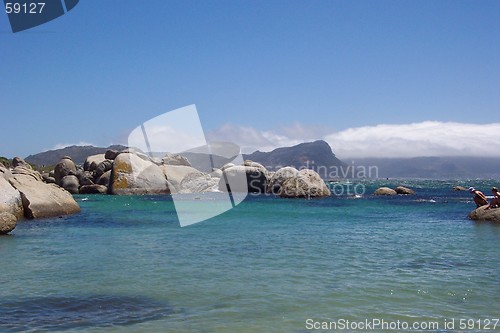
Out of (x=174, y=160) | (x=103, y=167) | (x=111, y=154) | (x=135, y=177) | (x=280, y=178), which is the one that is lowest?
(x=280, y=178)

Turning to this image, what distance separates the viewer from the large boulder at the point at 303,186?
45.9 meters

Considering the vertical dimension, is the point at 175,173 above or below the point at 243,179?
above

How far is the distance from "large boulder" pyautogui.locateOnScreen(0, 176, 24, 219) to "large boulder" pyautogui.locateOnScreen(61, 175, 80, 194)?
35060 mm

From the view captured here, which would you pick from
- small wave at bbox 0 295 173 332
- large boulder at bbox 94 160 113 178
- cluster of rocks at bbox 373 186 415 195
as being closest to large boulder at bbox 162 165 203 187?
large boulder at bbox 94 160 113 178

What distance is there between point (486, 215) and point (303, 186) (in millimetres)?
23479

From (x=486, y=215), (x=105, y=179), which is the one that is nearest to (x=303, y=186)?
(x=105, y=179)

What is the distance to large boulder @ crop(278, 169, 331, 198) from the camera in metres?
45.9

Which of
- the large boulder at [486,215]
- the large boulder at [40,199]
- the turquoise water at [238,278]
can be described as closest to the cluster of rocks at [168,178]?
the large boulder at [486,215]

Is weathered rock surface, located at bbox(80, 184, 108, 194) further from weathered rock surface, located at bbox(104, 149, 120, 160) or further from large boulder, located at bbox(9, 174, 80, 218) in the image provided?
large boulder, located at bbox(9, 174, 80, 218)

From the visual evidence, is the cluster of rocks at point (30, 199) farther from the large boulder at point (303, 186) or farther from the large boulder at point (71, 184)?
the large boulder at point (71, 184)

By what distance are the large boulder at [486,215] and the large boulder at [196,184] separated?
108 feet

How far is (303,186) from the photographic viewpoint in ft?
152

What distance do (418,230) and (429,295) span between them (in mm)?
12160

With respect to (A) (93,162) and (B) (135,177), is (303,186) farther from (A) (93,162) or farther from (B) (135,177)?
(A) (93,162)
